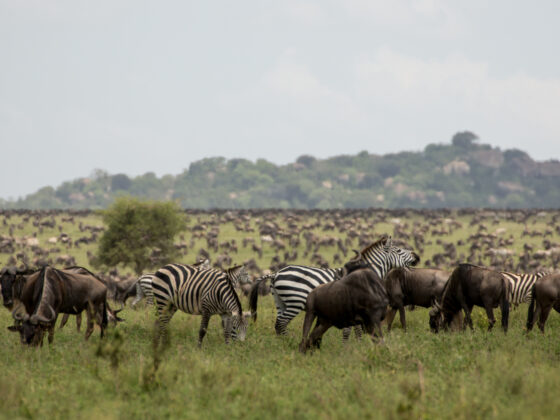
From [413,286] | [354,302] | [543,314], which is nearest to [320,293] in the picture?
[354,302]

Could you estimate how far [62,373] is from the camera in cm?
1038

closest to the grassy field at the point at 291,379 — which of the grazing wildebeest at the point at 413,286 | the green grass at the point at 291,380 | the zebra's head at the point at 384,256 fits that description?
the green grass at the point at 291,380

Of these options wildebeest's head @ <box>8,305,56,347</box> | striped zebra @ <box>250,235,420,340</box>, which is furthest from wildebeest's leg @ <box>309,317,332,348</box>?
wildebeest's head @ <box>8,305,56,347</box>

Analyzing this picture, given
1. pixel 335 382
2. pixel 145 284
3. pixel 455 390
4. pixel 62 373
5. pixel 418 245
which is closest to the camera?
pixel 455 390

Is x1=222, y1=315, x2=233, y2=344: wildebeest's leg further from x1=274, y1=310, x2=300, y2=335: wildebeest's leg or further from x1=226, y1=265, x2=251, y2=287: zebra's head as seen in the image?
x1=274, y1=310, x2=300, y2=335: wildebeest's leg

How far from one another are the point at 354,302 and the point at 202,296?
11.7ft

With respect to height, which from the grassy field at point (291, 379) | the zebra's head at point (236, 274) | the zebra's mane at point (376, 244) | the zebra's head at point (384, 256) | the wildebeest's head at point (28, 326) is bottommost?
the grassy field at point (291, 379)

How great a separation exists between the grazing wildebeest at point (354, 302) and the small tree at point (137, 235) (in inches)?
1136

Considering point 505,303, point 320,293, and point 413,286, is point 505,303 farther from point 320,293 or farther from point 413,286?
Answer: point 320,293

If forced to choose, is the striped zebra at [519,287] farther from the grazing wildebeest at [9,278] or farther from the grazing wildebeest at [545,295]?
the grazing wildebeest at [9,278]

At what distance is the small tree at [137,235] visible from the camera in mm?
39713

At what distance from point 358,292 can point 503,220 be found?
218 ft

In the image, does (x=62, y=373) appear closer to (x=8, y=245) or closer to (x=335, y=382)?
(x=335, y=382)

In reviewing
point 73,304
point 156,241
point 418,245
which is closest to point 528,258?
point 418,245
